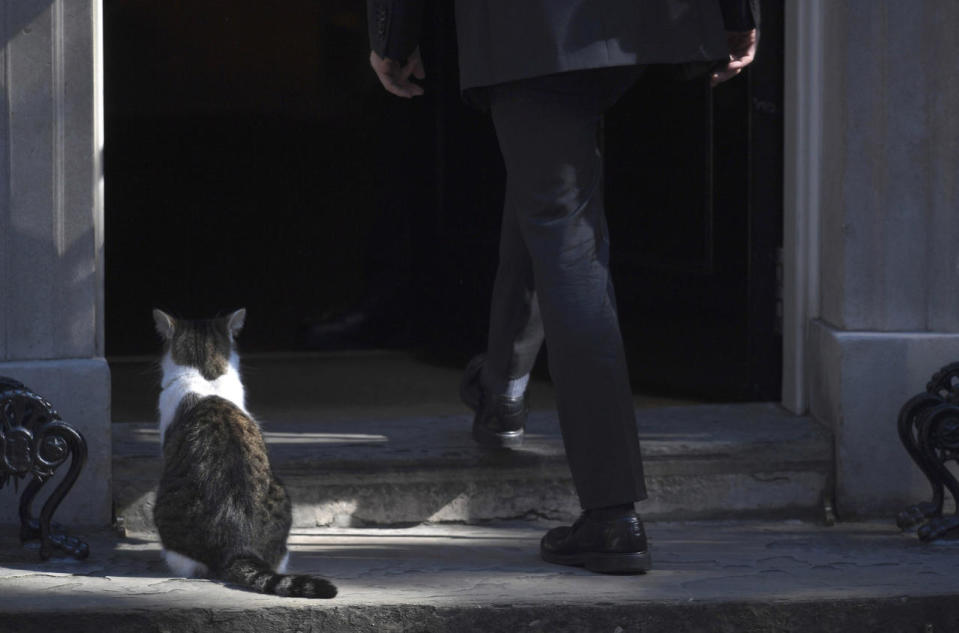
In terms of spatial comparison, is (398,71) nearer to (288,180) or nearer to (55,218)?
(55,218)

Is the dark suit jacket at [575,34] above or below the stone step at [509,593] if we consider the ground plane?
above

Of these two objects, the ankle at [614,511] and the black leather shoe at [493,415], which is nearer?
the ankle at [614,511]

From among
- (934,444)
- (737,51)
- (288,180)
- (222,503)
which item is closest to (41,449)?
(222,503)

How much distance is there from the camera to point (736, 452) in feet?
13.8

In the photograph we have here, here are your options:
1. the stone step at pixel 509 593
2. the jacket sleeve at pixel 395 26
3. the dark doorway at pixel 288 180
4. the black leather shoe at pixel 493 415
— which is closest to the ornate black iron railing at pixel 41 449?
the stone step at pixel 509 593

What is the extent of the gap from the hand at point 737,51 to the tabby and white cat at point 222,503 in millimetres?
1357

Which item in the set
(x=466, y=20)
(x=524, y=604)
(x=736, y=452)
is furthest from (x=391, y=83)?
(x=736, y=452)

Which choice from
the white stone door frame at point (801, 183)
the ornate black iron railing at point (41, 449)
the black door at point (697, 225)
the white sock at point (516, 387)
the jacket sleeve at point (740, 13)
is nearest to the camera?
the jacket sleeve at point (740, 13)

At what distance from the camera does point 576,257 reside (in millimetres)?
3307

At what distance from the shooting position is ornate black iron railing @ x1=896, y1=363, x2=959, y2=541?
385cm

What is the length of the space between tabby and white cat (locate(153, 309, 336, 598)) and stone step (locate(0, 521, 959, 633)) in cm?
5

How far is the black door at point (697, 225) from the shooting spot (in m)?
4.68

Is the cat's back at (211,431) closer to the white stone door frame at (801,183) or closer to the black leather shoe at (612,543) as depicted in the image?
the black leather shoe at (612,543)

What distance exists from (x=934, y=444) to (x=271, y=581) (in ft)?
5.66
